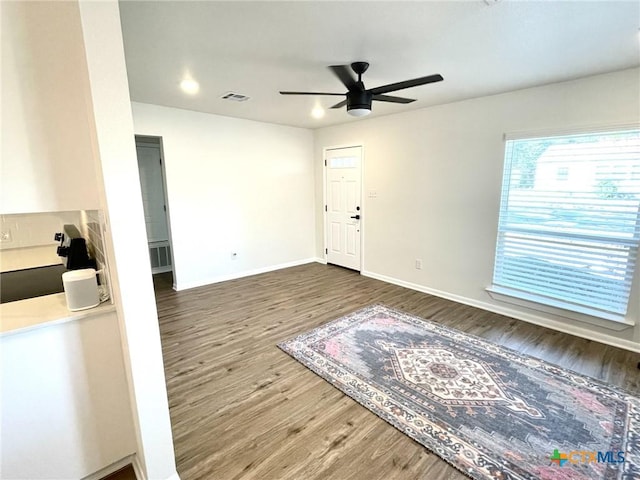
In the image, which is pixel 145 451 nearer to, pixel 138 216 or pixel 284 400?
pixel 284 400

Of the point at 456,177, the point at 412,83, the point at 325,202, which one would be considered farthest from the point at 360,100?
the point at 325,202

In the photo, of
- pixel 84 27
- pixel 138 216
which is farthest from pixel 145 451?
pixel 84 27

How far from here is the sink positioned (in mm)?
1908

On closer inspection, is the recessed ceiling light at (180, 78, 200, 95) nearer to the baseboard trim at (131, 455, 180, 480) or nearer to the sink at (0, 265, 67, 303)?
the sink at (0, 265, 67, 303)

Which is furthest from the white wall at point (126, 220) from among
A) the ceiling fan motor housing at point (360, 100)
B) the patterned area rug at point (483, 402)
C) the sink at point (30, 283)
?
the ceiling fan motor housing at point (360, 100)

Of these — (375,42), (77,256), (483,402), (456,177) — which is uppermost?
(375,42)

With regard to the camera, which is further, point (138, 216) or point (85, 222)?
point (85, 222)

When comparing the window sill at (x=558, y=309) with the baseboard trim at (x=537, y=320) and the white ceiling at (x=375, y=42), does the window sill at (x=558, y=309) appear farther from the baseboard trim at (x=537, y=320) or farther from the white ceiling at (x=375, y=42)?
the white ceiling at (x=375, y=42)

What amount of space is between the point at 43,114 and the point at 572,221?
427 centimetres

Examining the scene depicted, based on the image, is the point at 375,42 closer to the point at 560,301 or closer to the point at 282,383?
the point at 282,383

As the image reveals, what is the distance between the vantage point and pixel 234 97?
11.7ft

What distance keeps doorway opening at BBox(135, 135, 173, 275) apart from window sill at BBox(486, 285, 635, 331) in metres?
4.92

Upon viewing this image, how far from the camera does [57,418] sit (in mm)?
1491

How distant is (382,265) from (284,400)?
3137 millimetres
